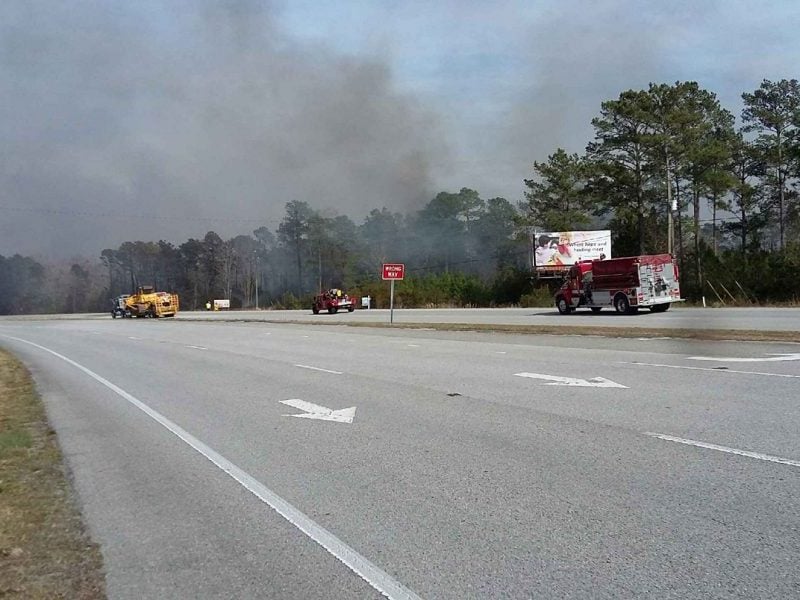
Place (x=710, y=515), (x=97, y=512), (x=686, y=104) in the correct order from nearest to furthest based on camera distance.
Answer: (x=710, y=515), (x=97, y=512), (x=686, y=104)

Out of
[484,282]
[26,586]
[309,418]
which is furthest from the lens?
[484,282]

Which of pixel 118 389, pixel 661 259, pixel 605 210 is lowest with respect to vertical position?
pixel 118 389

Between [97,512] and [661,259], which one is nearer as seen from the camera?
[97,512]

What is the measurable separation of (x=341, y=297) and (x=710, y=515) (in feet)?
149

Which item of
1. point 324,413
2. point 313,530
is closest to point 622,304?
point 324,413

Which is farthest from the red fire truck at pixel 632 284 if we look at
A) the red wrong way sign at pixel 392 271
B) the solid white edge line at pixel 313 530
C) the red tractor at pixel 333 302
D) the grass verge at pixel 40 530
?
the grass verge at pixel 40 530

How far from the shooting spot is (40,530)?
517 centimetres

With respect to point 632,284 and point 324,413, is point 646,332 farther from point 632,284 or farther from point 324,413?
point 324,413

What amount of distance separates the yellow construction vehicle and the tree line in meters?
17.6

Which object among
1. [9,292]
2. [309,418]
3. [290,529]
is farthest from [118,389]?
[9,292]

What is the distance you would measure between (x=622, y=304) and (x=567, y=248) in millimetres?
24504

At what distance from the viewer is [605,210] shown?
182 feet

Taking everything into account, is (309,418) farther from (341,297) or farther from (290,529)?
(341,297)

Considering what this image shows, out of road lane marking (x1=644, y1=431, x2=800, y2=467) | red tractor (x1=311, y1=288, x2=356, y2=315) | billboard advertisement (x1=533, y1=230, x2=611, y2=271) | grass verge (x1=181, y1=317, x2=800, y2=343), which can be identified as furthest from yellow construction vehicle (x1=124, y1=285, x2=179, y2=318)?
road lane marking (x1=644, y1=431, x2=800, y2=467)
